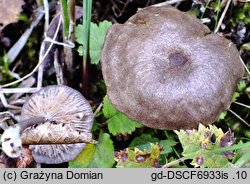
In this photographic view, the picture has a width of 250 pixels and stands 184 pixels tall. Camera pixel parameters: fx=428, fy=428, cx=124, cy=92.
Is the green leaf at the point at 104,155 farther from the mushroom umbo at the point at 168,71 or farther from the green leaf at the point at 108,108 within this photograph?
the mushroom umbo at the point at 168,71

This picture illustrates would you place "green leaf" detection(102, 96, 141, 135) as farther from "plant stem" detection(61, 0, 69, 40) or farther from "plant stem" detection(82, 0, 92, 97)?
"plant stem" detection(61, 0, 69, 40)

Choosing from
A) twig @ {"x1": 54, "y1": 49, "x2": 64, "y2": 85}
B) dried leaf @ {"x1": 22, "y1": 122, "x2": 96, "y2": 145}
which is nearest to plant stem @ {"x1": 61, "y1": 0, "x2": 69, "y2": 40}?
twig @ {"x1": 54, "y1": 49, "x2": 64, "y2": 85}

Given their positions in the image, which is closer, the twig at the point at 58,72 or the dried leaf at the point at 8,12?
the twig at the point at 58,72

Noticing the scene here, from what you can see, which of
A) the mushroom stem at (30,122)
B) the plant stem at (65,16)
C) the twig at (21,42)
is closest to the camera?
the mushroom stem at (30,122)

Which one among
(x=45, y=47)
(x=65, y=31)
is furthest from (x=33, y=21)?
(x=65, y=31)

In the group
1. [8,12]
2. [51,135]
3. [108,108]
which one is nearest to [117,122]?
[108,108]

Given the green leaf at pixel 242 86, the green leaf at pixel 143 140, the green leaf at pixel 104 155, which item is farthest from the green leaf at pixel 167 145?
the green leaf at pixel 242 86

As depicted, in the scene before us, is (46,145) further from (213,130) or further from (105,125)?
(213,130)
